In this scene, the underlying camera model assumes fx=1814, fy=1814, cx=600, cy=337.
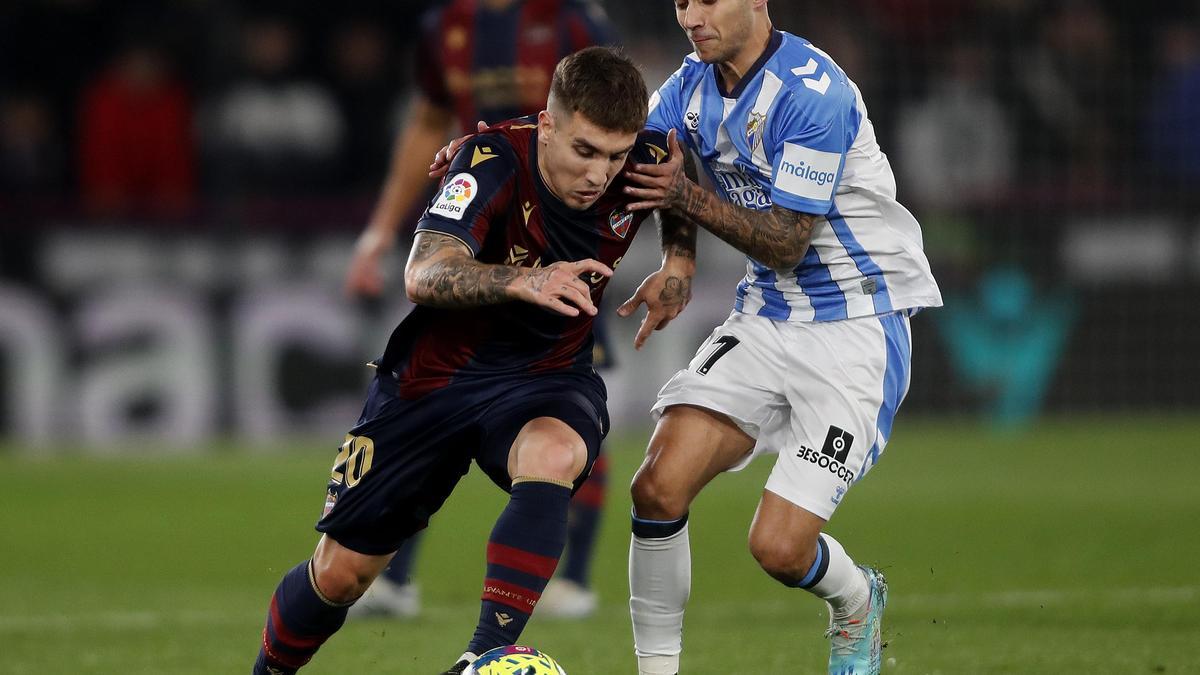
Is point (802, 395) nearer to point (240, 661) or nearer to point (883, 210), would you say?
point (883, 210)

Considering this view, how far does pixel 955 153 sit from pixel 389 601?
782 centimetres

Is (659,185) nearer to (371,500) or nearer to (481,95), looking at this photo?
(371,500)

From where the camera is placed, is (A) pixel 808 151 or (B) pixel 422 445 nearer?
(B) pixel 422 445

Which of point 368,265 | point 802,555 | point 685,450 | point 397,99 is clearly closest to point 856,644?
point 802,555

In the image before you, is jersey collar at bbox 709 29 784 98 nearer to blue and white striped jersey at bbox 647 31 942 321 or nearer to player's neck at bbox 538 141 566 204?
blue and white striped jersey at bbox 647 31 942 321

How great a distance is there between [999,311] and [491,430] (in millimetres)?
9049

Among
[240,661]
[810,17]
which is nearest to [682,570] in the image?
[240,661]

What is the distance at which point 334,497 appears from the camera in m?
4.96

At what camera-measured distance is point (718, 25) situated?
Answer: 5.28 m

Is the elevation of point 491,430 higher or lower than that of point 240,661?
higher

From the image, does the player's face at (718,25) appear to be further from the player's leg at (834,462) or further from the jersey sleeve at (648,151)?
the player's leg at (834,462)

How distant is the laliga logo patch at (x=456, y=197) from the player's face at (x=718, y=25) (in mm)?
914

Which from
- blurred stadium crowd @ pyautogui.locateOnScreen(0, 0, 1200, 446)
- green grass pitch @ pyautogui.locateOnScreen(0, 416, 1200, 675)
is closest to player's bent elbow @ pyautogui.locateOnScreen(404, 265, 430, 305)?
green grass pitch @ pyautogui.locateOnScreen(0, 416, 1200, 675)

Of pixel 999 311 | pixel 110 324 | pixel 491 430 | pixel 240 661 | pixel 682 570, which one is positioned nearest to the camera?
pixel 491 430
